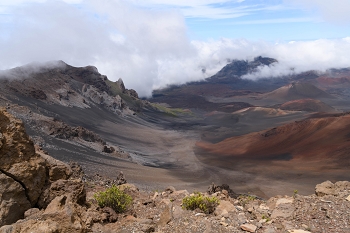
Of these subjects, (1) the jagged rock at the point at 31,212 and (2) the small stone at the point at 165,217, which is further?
(2) the small stone at the point at 165,217

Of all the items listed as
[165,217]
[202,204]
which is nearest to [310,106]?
[202,204]

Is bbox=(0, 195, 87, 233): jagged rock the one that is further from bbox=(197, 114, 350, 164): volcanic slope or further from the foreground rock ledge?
bbox=(197, 114, 350, 164): volcanic slope

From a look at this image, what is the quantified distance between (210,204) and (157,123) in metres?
72.4

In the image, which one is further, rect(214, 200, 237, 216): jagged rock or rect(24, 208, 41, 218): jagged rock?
rect(214, 200, 237, 216): jagged rock

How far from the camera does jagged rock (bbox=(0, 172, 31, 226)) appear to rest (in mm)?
6875

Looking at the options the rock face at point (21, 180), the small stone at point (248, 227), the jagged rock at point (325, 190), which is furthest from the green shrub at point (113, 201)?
the jagged rock at point (325, 190)

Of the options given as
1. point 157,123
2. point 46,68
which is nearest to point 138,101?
point 157,123

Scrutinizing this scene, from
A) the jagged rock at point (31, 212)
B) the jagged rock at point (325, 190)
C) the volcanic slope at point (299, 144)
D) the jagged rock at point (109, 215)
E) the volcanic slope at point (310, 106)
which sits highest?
the volcanic slope at point (310, 106)

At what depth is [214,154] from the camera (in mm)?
48188

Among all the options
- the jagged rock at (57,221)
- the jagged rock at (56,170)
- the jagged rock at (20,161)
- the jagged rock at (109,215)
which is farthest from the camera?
the jagged rock at (56,170)

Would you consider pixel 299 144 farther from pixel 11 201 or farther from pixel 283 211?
pixel 11 201

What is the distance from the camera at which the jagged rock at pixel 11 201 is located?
271 inches

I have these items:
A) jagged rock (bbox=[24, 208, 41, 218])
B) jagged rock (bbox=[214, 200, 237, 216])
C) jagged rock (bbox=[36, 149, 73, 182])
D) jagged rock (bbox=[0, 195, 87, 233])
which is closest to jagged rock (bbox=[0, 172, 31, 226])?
jagged rock (bbox=[24, 208, 41, 218])

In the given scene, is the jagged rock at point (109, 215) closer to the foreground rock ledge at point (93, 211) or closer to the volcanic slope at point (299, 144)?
the foreground rock ledge at point (93, 211)
